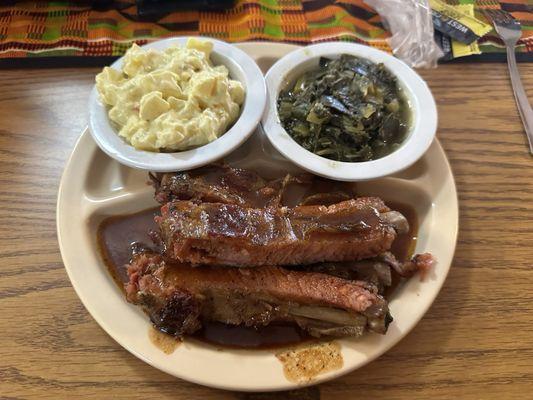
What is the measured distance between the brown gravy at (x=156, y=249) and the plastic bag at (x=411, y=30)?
122 cm

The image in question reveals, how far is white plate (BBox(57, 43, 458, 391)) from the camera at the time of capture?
185cm

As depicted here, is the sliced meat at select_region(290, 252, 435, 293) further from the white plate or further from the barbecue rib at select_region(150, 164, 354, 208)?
the barbecue rib at select_region(150, 164, 354, 208)

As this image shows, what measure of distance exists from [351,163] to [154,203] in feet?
3.42

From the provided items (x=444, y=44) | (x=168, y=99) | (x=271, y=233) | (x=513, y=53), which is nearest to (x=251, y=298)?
(x=271, y=233)

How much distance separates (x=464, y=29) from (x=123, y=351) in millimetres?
3020

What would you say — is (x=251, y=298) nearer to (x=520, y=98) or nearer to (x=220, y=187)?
(x=220, y=187)

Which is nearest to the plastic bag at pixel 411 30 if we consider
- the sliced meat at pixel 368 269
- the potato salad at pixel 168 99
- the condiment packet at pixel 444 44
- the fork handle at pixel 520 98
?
the condiment packet at pixel 444 44

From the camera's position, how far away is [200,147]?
7.45 ft

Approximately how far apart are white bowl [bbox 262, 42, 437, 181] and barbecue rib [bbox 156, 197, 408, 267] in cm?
28

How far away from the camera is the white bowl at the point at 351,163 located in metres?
2.28

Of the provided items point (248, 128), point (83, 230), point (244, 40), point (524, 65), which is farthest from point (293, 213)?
point (524, 65)

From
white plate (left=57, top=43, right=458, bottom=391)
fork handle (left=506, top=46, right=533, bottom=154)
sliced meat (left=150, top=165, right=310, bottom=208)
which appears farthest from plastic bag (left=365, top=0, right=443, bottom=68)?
sliced meat (left=150, top=165, right=310, bottom=208)

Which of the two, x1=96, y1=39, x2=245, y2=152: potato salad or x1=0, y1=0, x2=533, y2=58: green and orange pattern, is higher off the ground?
x1=96, y1=39, x2=245, y2=152: potato salad

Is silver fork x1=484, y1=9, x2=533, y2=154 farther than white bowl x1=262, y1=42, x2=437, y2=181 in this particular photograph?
Yes
